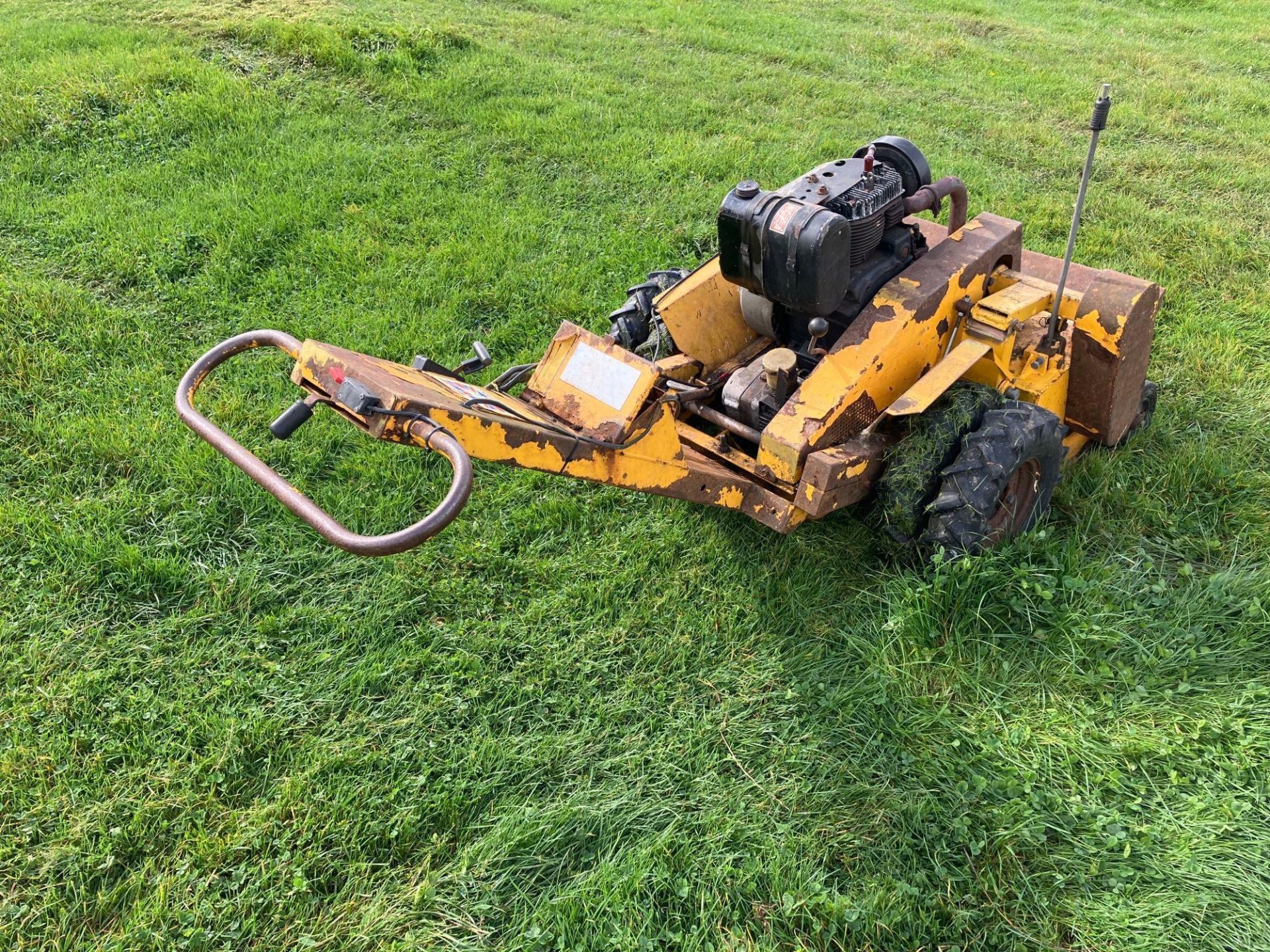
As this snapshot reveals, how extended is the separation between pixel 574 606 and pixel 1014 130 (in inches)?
254

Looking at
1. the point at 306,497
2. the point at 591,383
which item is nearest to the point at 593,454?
the point at 591,383

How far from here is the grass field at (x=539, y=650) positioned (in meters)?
2.64

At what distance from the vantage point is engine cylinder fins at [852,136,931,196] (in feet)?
12.1

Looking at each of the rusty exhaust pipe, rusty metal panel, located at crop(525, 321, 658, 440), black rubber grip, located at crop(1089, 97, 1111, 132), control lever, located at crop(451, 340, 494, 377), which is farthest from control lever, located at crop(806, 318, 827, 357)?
control lever, located at crop(451, 340, 494, 377)

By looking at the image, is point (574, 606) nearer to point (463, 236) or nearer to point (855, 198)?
point (855, 198)

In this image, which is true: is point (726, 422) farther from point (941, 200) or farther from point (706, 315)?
point (941, 200)

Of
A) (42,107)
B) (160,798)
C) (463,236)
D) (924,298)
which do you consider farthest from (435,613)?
(42,107)

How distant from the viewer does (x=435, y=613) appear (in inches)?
139

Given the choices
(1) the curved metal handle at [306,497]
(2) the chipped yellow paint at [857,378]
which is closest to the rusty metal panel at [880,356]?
(2) the chipped yellow paint at [857,378]

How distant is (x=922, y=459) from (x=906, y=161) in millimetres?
1327

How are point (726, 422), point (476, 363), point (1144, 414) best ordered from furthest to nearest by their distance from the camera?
point (1144, 414) < point (726, 422) < point (476, 363)

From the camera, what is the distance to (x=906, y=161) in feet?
12.1

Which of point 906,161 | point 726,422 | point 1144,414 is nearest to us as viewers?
point 726,422

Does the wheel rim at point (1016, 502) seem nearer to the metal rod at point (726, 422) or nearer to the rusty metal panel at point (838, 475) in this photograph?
the rusty metal panel at point (838, 475)
